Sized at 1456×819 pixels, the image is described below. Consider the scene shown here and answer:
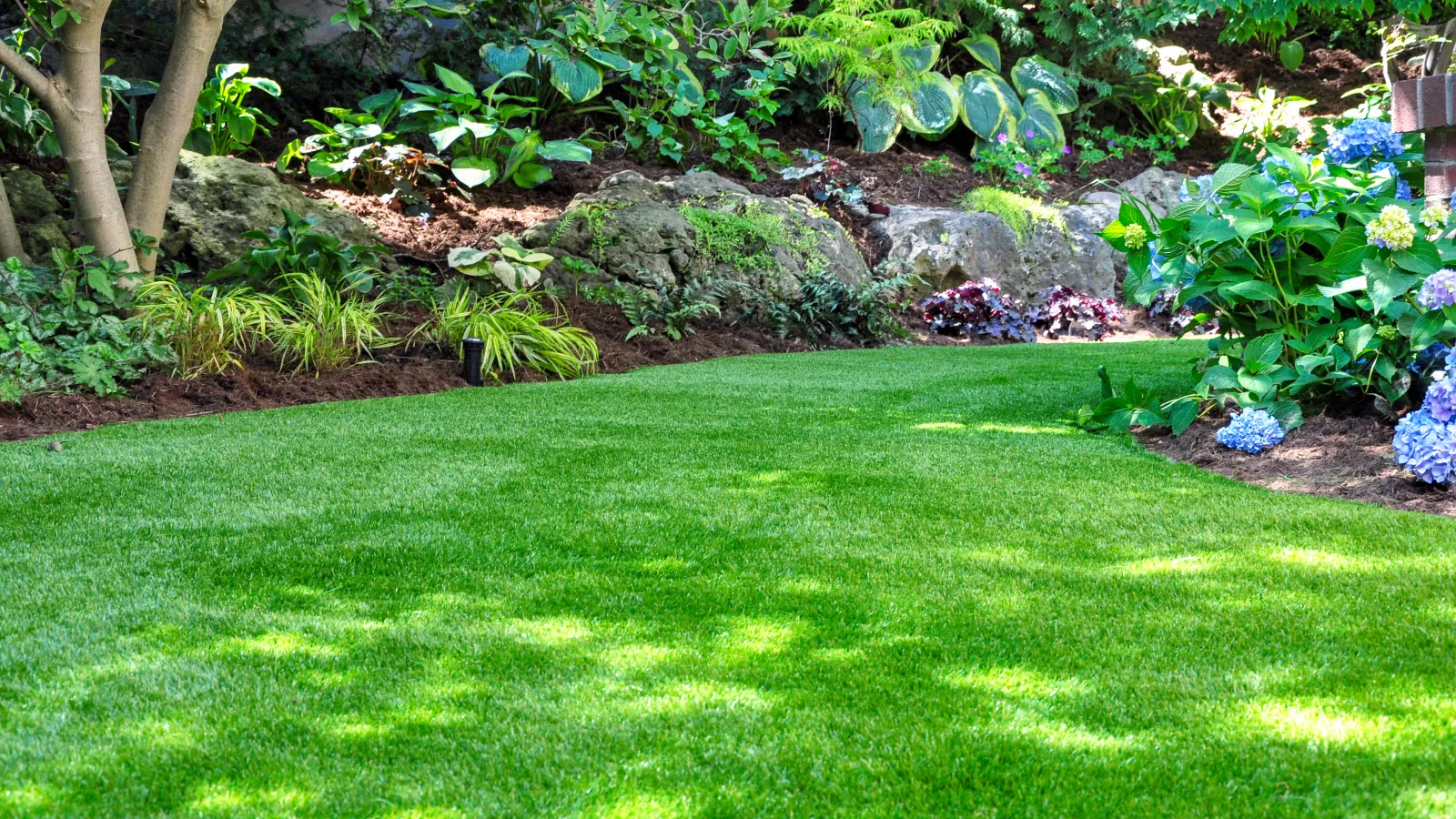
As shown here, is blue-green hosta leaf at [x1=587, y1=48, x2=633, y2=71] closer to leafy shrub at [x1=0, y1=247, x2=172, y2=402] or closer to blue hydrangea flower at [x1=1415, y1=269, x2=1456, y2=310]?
leafy shrub at [x1=0, y1=247, x2=172, y2=402]

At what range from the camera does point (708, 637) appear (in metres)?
2.05

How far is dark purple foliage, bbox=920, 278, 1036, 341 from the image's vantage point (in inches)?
335

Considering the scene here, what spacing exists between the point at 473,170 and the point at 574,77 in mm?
1229

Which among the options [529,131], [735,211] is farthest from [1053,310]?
[529,131]

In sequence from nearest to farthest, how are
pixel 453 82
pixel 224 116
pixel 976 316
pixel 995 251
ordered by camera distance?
pixel 224 116 < pixel 453 82 < pixel 976 316 < pixel 995 251

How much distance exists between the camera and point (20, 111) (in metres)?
6.26

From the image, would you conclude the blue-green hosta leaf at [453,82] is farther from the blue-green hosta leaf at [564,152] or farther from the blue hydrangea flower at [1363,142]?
the blue hydrangea flower at [1363,142]

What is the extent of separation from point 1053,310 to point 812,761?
7.73 metres

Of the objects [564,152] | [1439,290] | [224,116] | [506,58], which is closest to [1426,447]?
[1439,290]

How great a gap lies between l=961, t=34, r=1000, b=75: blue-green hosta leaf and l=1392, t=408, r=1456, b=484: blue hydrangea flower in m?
9.42

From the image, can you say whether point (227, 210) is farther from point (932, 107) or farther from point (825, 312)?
point (932, 107)

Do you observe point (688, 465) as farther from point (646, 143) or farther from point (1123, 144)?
point (1123, 144)

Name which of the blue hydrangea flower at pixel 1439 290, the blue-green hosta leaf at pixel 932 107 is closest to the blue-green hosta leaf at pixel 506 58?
the blue-green hosta leaf at pixel 932 107

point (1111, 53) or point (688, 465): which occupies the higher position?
point (1111, 53)
